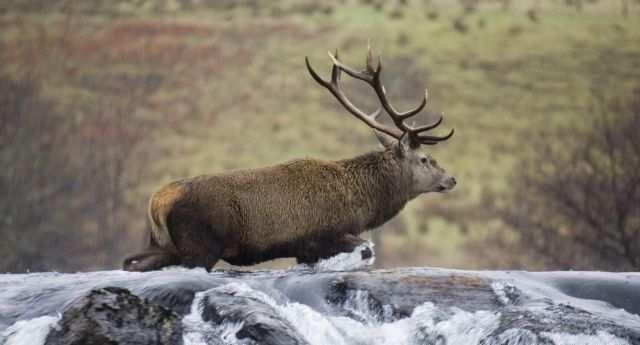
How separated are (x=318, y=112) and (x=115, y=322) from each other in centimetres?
2907

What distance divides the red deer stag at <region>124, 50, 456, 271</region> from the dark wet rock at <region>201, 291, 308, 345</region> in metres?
1.22

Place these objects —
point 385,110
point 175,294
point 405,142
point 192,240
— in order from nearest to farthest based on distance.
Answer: point 175,294 < point 192,240 < point 405,142 < point 385,110

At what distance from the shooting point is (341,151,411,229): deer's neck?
12.2 metres

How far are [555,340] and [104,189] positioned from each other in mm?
24890

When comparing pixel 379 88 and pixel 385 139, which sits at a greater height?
pixel 379 88

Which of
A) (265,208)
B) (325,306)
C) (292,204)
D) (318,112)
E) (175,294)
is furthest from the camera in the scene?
(318,112)

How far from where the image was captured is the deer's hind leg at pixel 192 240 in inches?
425

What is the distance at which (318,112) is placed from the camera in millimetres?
37812

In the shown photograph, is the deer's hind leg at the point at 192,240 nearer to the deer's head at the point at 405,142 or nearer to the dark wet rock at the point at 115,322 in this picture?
the dark wet rock at the point at 115,322

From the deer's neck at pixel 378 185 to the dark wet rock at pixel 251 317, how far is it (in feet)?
8.78

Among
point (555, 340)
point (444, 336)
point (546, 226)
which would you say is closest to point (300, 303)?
point (444, 336)

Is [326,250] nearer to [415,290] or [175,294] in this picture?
[415,290]

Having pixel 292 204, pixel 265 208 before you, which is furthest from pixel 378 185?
pixel 265 208

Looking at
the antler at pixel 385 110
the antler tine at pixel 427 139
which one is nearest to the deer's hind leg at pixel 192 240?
the antler at pixel 385 110
